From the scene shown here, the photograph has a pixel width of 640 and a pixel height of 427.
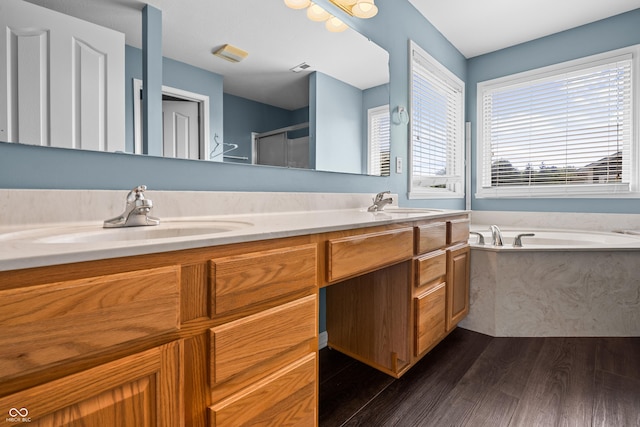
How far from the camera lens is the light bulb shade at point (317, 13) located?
1706 millimetres

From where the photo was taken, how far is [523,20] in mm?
2752

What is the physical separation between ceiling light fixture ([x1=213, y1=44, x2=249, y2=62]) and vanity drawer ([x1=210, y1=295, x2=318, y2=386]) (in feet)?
3.48

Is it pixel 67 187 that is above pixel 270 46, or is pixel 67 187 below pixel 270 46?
below

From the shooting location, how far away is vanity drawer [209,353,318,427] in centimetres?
77

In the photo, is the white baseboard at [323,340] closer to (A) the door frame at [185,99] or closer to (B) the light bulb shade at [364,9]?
(A) the door frame at [185,99]

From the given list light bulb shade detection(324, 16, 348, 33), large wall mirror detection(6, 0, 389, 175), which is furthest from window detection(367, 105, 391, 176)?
light bulb shade detection(324, 16, 348, 33)

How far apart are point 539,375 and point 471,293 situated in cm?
63

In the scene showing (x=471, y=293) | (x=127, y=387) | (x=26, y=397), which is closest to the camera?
(x=26, y=397)

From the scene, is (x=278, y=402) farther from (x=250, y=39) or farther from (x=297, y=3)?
(x=297, y=3)

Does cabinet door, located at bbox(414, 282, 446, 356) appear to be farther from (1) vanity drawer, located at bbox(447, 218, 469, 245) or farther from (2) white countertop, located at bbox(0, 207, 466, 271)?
(2) white countertop, located at bbox(0, 207, 466, 271)

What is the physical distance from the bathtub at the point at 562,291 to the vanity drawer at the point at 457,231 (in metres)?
0.21

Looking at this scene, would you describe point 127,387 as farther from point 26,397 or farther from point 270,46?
point 270,46

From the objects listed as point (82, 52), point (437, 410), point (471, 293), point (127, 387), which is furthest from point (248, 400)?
point (471, 293)

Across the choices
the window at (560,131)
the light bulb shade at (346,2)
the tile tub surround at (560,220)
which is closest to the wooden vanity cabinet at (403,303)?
the light bulb shade at (346,2)
